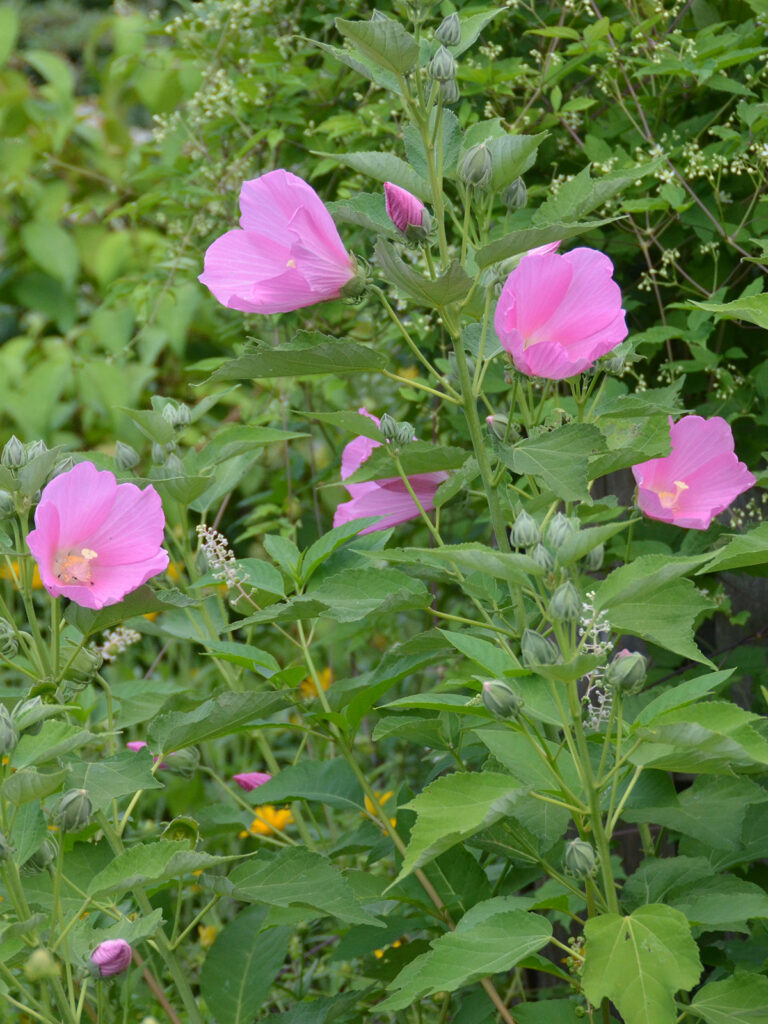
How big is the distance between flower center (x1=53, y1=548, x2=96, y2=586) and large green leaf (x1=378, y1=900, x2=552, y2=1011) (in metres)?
0.46

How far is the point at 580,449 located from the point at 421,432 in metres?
1.03

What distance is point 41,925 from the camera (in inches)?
38.4

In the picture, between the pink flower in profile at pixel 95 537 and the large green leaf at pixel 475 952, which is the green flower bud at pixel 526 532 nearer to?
the large green leaf at pixel 475 952

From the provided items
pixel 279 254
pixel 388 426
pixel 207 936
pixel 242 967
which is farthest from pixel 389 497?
pixel 207 936

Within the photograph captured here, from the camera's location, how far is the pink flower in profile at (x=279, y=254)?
0.99m

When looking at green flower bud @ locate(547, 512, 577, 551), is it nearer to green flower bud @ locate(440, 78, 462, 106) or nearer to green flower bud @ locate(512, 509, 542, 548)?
green flower bud @ locate(512, 509, 542, 548)

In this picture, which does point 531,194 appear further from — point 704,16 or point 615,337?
point 615,337

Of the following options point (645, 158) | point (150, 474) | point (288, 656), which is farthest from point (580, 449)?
point (288, 656)

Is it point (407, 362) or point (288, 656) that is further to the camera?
point (288, 656)

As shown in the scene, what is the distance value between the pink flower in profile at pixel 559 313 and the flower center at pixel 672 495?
0.20 metres

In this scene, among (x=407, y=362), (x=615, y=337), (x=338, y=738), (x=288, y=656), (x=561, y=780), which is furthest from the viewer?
(x=288, y=656)

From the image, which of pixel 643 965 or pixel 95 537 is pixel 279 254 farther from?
pixel 643 965

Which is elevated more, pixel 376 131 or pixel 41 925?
pixel 376 131

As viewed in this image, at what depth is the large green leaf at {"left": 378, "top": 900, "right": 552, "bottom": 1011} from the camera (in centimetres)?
85
